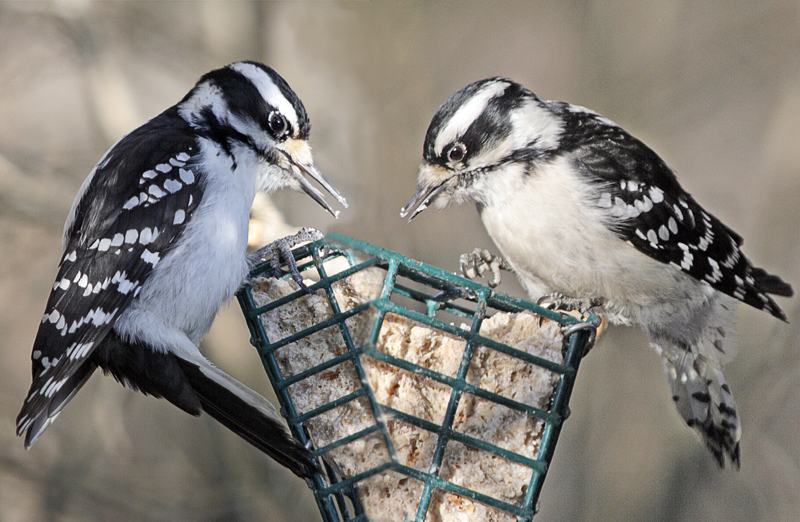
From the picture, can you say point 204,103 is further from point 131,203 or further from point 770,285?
point 770,285

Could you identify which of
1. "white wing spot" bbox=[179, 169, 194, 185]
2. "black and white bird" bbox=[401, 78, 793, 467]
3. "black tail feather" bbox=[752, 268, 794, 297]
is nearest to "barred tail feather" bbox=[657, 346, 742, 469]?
"black and white bird" bbox=[401, 78, 793, 467]

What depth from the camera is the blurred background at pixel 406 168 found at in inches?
164

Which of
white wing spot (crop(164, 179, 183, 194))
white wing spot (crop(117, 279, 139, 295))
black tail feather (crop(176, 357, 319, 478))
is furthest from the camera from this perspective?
white wing spot (crop(164, 179, 183, 194))

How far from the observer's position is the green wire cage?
1613 mm

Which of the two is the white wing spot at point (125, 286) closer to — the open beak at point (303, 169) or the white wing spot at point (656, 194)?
the open beak at point (303, 169)

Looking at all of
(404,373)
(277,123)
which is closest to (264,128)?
(277,123)

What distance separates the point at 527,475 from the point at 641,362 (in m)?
2.77

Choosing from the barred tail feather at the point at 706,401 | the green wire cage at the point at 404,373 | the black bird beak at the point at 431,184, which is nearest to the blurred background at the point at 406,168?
the barred tail feather at the point at 706,401

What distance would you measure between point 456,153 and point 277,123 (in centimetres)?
64

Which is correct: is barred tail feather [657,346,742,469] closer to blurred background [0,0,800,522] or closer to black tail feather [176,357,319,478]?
blurred background [0,0,800,522]

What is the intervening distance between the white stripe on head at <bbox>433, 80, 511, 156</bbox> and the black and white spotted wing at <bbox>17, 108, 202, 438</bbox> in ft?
2.81

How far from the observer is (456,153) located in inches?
106

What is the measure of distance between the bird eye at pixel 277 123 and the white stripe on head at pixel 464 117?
1.76 ft

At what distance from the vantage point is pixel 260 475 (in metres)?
4.46
